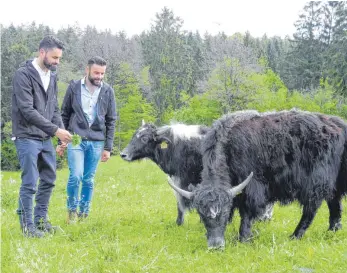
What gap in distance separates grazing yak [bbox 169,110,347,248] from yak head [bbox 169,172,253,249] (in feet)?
0.86

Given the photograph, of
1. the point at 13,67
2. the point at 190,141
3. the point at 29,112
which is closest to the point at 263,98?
the point at 13,67

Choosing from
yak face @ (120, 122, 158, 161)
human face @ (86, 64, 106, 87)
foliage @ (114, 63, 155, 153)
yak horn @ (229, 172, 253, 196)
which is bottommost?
foliage @ (114, 63, 155, 153)

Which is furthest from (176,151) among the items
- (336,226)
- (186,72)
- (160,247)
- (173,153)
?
(186,72)

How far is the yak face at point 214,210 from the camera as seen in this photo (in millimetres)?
5965

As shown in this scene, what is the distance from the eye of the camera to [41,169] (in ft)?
21.8

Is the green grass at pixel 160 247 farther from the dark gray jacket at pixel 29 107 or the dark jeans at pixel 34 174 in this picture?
the dark gray jacket at pixel 29 107

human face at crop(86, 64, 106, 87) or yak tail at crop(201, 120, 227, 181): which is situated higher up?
human face at crop(86, 64, 106, 87)

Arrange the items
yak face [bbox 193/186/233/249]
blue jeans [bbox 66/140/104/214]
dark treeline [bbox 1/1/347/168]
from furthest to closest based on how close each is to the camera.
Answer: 1. dark treeline [bbox 1/1/347/168]
2. blue jeans [bbox 66/140/104/214]
3. yak face [bbox 193/186/233/249]

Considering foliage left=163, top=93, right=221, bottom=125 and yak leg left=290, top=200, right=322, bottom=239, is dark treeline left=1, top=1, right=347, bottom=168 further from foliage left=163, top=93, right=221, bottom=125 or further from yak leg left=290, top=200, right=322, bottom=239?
yak leg left=290, top=200, right=322, bottom=239

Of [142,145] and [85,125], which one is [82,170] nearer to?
[85,125]

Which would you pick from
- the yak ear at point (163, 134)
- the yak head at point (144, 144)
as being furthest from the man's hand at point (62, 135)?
the yak ear at point (163, 134)

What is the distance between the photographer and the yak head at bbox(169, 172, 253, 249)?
5.97 metres

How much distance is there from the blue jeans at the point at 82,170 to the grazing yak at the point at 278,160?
1873 mm

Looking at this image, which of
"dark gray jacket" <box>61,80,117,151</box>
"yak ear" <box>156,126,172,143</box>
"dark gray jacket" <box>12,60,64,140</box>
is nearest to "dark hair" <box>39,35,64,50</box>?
"dark gray jacket" <box>12,60,64,140</box>
